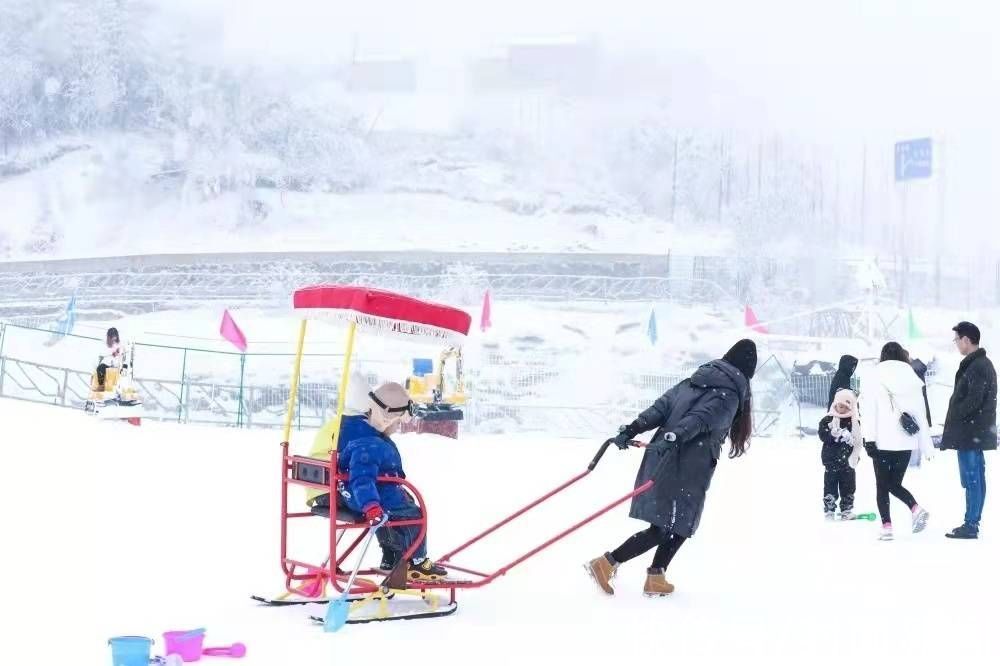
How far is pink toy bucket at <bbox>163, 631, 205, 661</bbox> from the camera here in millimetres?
4176

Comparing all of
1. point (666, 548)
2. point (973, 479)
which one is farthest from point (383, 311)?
point (973, 479)

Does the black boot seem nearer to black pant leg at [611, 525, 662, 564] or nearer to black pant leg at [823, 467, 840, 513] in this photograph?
black pant leg at [823, 467, 840, 513]

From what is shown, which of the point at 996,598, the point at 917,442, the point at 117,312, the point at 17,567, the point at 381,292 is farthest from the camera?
the point at 117,312

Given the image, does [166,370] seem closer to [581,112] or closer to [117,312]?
[117,312]

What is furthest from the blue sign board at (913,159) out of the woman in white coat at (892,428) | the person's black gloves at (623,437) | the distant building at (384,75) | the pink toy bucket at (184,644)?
the pink toy bucket at (184,644)

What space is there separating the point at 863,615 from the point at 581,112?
3824 centimetres

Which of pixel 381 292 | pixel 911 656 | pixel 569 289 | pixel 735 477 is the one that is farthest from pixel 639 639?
pixel 569 289

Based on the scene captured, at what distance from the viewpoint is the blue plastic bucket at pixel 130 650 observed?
397 cm

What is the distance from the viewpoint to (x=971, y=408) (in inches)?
289

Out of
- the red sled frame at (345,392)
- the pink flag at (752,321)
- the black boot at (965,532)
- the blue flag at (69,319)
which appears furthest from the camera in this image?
the pink flag at (752,321)

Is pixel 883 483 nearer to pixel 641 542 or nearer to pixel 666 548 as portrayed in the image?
pixel 666 548

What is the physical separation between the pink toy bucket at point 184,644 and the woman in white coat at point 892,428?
15.0 ft

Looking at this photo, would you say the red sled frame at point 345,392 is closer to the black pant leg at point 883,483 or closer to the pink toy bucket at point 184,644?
the pink toy bucket at point 184,644

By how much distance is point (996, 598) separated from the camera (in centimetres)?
581
